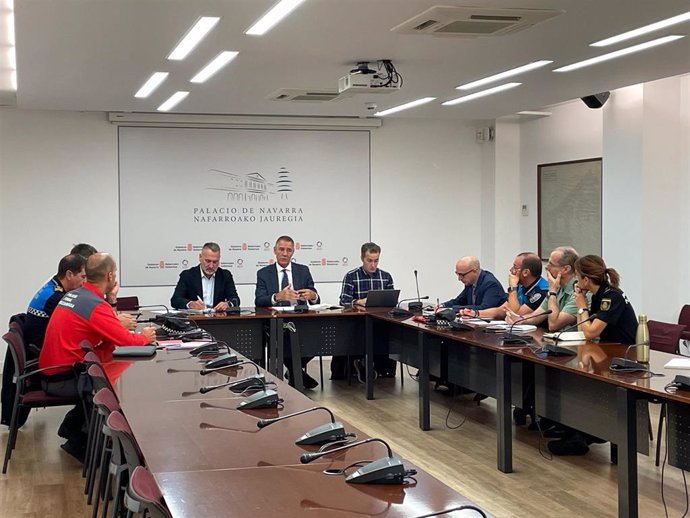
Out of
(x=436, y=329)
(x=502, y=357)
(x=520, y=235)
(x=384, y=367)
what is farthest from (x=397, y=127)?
(x=502, y=357)

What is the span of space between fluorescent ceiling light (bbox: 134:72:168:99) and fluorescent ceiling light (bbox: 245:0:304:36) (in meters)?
1.75

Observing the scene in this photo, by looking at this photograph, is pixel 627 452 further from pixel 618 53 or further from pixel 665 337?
pixel 618 53

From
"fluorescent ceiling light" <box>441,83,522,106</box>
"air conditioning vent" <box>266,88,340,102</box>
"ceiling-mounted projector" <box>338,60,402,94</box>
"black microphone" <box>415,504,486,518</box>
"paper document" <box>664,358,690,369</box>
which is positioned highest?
"fluorescent ceiling light" <box>441,83,522,106</box>

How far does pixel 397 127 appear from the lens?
10516 millimetres

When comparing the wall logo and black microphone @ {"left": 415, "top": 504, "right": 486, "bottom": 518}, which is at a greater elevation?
the wall logo

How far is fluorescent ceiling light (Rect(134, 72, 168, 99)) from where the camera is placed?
22.8 ft

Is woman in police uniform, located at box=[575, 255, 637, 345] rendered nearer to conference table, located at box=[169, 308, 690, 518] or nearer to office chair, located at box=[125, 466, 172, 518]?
conference table, located at box=[169, 308, 690, 518]

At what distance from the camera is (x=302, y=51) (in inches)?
234

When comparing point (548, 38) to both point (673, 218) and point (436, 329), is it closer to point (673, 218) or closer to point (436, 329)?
point (436, 329)

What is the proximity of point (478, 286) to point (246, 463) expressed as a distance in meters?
4.98

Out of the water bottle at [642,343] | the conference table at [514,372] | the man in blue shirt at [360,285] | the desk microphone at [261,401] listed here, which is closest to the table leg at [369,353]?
the conference table at [514,372]

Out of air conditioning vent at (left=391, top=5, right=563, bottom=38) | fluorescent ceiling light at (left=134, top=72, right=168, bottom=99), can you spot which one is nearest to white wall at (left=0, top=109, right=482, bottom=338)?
fluorescent ceiling light at (left=134, top=72, right=168, bottom=99)

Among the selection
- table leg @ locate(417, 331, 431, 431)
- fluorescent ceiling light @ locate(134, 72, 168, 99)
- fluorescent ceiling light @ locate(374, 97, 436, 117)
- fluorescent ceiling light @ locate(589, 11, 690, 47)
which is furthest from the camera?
fluorescent ceiling light @ locate(374, 97, 436, 117)

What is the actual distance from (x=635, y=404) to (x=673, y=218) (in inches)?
190
